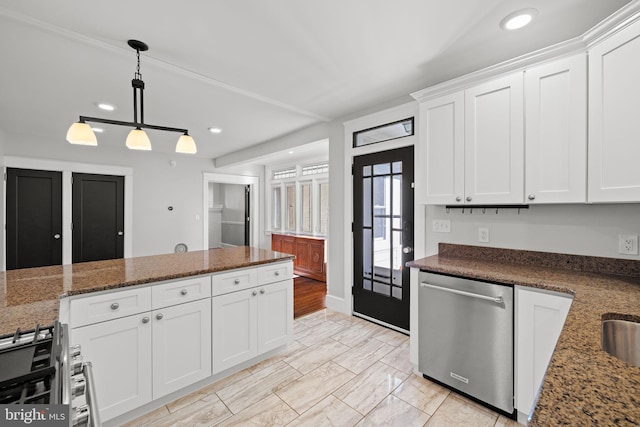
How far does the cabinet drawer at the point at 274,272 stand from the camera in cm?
235

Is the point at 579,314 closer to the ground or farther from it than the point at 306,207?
closer to the ground

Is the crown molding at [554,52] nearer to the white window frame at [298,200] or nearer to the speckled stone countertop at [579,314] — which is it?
the speckled stone countertop at [579,314]

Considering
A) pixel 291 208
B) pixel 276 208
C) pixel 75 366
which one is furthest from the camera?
pixel 276 208

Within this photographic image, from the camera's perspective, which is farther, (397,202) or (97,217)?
(97,217)

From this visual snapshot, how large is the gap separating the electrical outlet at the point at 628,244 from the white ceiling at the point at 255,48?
53.9 inches

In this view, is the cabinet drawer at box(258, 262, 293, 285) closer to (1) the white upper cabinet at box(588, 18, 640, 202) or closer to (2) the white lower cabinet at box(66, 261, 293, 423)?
(2) the white lower cabinet at box(66, 261, 293, 423)

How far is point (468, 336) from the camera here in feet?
6.23

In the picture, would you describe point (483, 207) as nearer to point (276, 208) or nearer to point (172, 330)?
point (172, 330)

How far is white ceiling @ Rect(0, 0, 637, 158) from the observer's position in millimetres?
1637

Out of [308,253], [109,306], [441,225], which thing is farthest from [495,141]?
[308,253]

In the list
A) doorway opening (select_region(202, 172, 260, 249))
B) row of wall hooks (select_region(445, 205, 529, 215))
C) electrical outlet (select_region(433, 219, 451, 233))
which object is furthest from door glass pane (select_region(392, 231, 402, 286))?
doorway opening (select_region(202, 172, 260, 249))

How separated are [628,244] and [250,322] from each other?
268 centimetres

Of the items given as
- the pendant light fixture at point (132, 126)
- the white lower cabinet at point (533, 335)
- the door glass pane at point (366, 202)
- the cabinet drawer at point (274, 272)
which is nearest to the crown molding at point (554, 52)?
the door glass pane at point (366, 202)

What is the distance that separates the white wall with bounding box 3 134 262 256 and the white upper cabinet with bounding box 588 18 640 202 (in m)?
6.06
